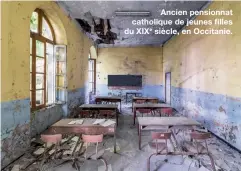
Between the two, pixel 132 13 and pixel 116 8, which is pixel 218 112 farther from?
pixel 116 8

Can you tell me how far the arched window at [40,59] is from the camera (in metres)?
4.24

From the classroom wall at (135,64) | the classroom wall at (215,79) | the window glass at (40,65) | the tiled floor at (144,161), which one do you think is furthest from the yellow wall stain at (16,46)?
the classroom wall at (135,64)

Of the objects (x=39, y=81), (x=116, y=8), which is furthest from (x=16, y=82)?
(x=116, y=8)

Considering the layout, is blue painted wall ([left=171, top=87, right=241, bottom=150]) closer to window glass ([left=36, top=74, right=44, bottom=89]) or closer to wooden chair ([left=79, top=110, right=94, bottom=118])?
wooden chair ([left=79, top=110, right=94, bottom=118])

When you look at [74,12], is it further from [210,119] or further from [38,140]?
[210,119]

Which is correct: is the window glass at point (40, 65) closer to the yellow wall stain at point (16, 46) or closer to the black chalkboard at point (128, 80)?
the yellow wall stain at point (16, 46)

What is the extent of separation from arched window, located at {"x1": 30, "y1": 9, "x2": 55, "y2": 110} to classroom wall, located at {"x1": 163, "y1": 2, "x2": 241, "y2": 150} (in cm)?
440

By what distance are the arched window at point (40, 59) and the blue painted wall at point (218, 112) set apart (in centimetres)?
441

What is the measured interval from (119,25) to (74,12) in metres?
1.99

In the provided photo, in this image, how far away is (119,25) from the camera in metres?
7.12

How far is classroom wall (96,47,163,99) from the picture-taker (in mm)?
11329

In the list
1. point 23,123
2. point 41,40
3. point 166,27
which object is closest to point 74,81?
point 41,40

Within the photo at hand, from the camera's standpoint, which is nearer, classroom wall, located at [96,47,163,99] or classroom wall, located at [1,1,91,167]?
classroom wall, located at [1,1,91,167]

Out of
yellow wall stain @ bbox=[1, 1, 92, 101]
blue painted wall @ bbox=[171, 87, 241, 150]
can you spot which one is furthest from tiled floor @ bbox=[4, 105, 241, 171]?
yellow wall stain @ bbox=[1, 1, 92, 101]
